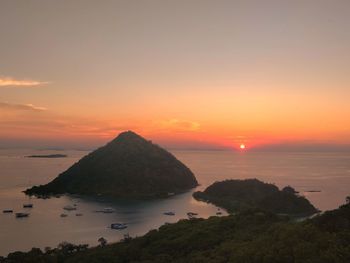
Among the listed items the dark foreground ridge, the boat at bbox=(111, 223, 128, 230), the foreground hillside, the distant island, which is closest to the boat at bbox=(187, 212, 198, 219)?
the distant island

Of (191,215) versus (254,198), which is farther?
(254,198)

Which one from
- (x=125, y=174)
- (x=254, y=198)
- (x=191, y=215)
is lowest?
(x=191, y=215)

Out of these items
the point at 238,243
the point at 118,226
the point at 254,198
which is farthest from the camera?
the point at 254,198

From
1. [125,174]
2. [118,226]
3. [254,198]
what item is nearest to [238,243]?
[118,226]

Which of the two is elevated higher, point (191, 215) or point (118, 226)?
point (118, 226)

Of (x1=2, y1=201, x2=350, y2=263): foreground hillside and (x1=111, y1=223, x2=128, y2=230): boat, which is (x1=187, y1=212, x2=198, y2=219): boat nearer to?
(x1=111, y1=223, x2=128, y2=230): boat

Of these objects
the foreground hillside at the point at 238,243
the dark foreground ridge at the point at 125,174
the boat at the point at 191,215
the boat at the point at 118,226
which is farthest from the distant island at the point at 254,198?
the foreground hillside at the point at 238,243

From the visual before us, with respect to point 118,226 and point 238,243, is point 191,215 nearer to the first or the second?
point 118,226

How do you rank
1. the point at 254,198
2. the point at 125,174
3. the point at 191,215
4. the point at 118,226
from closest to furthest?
1. the point at 118,226
2. the point at 191,215
3. the point at 254,198
4. the point at 125,174
